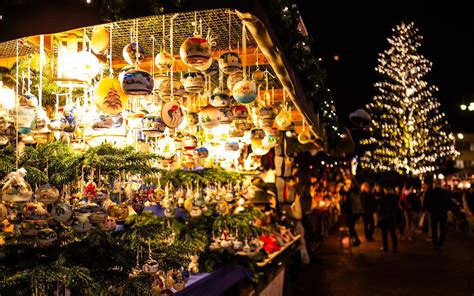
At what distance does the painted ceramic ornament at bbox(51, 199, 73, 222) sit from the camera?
2.93 metres

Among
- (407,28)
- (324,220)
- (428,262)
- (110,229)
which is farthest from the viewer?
(407,28)

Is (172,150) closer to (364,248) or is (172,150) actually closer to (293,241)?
(293,241)

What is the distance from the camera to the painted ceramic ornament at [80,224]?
9.73 feet

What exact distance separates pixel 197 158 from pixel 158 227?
7.09 ft

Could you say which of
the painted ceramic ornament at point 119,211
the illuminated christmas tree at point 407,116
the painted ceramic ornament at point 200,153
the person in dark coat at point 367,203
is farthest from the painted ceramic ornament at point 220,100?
the illuminated christmas tree at point 407,116

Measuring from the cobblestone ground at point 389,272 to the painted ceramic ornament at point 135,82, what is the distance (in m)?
6.60

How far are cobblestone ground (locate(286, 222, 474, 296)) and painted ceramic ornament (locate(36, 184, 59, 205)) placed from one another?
688 centimetres

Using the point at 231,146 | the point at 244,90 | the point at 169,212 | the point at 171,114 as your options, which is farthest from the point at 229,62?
the point at 231,146

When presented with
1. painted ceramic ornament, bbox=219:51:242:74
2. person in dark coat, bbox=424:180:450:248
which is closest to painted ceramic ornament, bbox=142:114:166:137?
painted ceramic ornament, bbox=219:51:242:74

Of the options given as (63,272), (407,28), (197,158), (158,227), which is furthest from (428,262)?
(407,28)

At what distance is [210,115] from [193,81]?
76cm

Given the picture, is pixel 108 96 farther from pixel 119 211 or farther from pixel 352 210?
pixel 352 210

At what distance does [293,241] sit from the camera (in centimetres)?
975

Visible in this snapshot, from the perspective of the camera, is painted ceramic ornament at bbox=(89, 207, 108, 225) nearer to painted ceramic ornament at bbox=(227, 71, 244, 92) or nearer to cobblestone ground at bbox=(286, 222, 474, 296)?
painted ceramic ornament at bbox=(227, 71, 244, 92)
